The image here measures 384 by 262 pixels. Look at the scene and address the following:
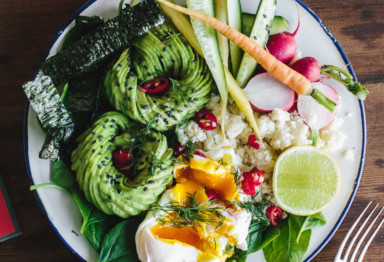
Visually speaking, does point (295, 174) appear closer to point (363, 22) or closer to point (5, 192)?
point (363, 22)

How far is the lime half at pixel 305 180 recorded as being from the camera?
1941mm

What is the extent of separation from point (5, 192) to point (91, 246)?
0.69 metres

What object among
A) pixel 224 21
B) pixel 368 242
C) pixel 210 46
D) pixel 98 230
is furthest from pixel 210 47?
pixel 368 242

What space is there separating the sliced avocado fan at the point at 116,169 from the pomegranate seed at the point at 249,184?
0.41 m

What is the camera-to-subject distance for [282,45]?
1958 millimetres

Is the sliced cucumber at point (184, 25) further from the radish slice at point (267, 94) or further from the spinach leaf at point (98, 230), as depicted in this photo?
the spinach leaf at point (98, 230)

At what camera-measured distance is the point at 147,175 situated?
1.92 metres

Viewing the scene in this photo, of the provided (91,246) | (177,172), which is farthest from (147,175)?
(91,246)

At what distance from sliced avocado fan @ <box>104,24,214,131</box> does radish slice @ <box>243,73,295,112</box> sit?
0.24m

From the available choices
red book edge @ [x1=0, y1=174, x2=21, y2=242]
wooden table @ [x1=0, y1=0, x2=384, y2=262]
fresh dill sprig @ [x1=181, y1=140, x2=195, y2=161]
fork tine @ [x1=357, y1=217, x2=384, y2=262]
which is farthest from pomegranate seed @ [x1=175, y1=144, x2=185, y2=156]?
fork tine @ [x1=357, y1=217, x2=384, y2=262]

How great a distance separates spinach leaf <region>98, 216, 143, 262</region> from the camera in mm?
1984

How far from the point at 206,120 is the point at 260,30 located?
57 cm

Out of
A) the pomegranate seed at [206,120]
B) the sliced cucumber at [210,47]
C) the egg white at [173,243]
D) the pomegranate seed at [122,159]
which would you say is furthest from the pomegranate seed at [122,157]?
the sliced cucumber at [210,47]

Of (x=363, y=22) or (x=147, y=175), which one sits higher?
(x=363, y=22)
